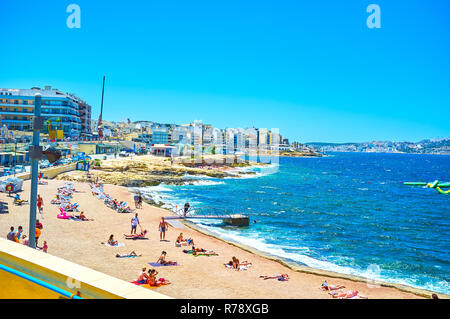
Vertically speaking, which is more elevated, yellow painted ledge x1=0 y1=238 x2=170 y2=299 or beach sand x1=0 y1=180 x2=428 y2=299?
yellow painted ledge x1=0 y1=238 x2=170 y2=299

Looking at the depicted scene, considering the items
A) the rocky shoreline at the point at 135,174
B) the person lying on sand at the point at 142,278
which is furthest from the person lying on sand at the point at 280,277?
the rocky shoreline at the point at 135,174

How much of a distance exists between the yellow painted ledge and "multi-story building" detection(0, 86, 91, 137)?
7294 cm

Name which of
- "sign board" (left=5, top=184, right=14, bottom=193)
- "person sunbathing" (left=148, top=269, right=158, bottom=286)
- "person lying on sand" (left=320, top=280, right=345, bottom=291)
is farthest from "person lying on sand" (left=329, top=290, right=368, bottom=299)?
"sign board" (left=5, top=184, right=14, bottom=193)

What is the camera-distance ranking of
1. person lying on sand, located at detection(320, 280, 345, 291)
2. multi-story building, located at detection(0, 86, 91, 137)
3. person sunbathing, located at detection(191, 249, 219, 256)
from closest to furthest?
person lying on sand, located at detection(320, 280, 345, 291), person sunbathing, located at detection(191, 249, 219, 256), multi-story building, located at detection(0, 86, 91, 137)

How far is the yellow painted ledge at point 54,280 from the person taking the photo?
3850 mm

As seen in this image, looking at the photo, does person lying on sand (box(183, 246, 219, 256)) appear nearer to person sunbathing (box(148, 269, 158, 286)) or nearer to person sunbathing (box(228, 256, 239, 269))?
person sunbathing (box(228, 256, 239, 269))

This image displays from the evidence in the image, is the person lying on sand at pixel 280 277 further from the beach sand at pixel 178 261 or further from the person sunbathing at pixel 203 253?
the person sunbathing at pixel 203 253

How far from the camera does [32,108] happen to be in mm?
76375

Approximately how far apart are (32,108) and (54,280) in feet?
272

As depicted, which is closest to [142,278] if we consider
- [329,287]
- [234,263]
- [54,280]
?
[234,263]

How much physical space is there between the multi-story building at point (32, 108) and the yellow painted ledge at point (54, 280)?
72.9 m

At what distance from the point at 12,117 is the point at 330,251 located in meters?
75.7

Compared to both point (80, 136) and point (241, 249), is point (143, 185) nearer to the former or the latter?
point (241, 249)

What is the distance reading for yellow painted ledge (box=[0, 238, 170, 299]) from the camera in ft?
12.6
